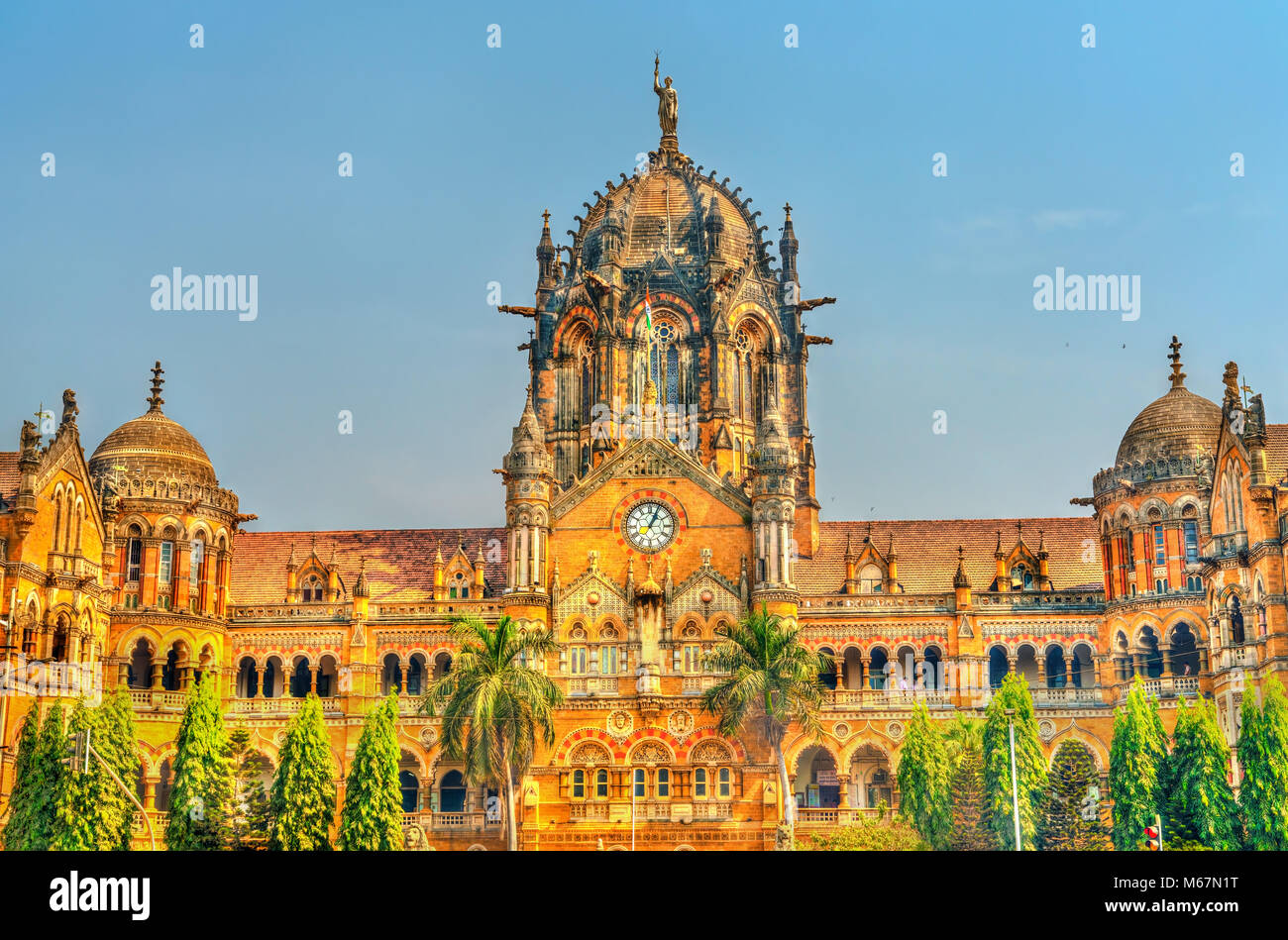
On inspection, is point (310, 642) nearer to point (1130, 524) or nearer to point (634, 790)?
point (634, 790)

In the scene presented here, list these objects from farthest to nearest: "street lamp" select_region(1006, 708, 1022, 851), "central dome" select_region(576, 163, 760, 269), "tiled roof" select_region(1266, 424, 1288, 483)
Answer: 1. "central dome" select_region(576, 163, 760, 269)
2. "tiled roof" select_region(1266, 424, 1288, 483)
3. "street lamp" select_region(1006, 708, 1022, 851)

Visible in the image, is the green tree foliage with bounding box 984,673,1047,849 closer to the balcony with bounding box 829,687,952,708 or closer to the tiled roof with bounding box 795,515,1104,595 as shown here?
the balcony with bounding box 829,687,952,708

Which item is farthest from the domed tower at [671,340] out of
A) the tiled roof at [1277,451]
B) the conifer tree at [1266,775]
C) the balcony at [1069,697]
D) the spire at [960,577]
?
the conifer tree at [1266,775]

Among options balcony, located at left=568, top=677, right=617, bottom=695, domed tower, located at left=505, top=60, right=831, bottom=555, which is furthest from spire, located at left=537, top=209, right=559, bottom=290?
balcony, located at left=568, top=677, right=617, bottom=695

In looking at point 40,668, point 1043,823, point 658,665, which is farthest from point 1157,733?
point 40,668

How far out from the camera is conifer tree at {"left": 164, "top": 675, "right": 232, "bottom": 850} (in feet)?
201

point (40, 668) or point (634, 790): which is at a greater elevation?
point (40, 668)

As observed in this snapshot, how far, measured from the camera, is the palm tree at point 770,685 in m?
68.0

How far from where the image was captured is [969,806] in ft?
206

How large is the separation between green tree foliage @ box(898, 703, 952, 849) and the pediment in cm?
1914
